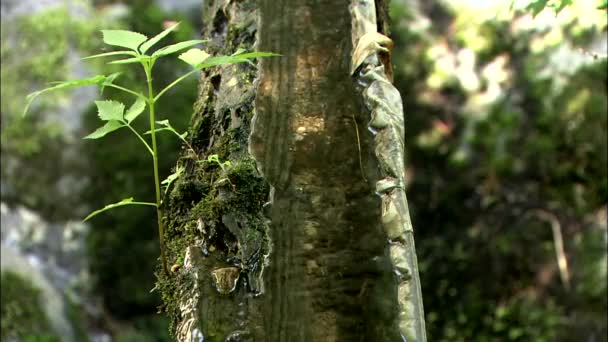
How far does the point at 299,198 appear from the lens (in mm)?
1263

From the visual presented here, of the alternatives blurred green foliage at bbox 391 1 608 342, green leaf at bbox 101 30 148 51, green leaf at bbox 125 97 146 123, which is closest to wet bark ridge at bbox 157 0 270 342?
green leaf at bbox 125 97 146 123

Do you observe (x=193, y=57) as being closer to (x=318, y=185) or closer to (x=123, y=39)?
(x=123, y=39)

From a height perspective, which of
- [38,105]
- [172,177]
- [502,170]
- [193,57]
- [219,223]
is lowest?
[219,223]

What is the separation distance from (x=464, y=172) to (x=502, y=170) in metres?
0.26

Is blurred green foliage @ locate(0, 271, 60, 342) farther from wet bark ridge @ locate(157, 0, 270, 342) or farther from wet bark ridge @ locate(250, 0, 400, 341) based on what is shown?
wet bark ridge @ locate(250, 0, 400, 341)

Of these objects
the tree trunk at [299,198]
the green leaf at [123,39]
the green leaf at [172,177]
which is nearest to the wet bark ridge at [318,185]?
the tree trunk at [299,198]

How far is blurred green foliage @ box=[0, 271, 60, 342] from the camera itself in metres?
3.32

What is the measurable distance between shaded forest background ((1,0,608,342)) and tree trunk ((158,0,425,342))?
7.43ft

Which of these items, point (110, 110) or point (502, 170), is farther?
point (502, 170)

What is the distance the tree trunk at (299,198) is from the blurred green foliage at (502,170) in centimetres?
263

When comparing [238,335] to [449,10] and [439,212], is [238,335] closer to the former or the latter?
[439,212]

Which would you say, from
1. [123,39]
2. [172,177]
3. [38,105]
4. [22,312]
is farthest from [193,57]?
[38,105]

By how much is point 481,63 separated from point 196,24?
2044mm

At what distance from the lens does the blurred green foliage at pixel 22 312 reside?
3324 mm
